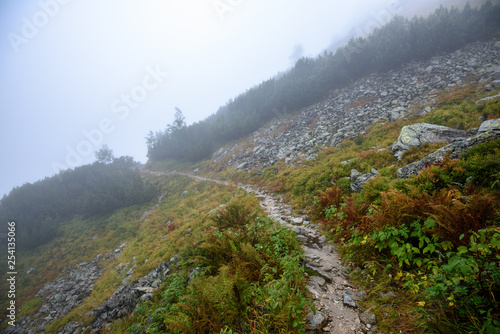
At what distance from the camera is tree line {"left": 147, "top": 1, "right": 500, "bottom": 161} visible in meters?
24.7

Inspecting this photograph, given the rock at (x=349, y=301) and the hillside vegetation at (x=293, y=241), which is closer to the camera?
the hillside vegetation at (x=293, y=241)

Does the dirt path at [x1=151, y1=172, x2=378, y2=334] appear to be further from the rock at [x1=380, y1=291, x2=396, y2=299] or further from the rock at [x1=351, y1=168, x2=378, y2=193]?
the rock at [x1=351, y1=168, x2=378, y2=193]

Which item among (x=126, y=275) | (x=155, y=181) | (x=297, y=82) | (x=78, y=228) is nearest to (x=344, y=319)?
(x=126, y=275)

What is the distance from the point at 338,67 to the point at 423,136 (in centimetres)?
2989

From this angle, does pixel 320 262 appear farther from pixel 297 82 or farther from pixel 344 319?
pixel 297 82

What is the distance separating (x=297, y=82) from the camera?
36.2 metres

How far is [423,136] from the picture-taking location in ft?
30.6

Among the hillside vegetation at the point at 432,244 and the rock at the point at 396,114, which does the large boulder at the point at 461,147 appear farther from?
the rock at the point at 396,114

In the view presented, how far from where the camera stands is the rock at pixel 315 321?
322cm

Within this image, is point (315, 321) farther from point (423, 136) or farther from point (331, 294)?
point (423, 136)

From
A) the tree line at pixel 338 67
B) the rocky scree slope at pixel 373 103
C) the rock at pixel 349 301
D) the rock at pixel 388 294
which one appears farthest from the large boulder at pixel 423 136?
the tree line at pixel 338 67

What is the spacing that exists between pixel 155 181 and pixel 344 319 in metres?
35.5

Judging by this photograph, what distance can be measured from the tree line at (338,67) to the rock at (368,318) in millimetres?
34983

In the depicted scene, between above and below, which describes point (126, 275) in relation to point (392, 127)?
above
